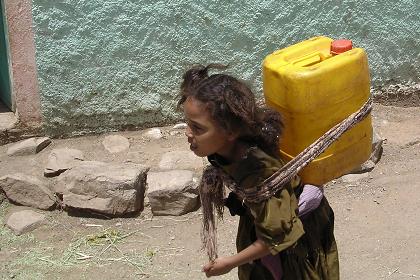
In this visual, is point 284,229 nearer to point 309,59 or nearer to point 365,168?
point 309,59

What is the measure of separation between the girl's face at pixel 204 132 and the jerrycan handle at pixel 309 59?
1.19 ft

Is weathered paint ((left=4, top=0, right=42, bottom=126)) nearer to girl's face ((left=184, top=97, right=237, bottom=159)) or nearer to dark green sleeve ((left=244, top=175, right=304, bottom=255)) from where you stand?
girl's face ((left=184, top=97, right=237, bottom=159))

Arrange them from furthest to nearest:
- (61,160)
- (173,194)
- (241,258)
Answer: (61,160), (173,194), (241,258)

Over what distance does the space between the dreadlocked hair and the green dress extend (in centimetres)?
5

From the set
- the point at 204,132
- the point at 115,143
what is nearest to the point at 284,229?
the point at 204,132

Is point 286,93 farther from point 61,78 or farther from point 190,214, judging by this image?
point 61,78

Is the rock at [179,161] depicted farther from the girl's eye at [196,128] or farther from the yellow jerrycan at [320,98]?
the girl's eye at [196,128]

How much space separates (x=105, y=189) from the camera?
4.47 m

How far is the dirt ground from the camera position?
401cm

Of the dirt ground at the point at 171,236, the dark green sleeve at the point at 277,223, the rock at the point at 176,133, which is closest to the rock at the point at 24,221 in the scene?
the dirt ground at the point at 171,236

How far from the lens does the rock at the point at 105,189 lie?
14.6 feet

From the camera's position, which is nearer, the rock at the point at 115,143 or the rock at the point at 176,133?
the rock at the point at 115,143

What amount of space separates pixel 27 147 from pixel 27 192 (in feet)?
1.46

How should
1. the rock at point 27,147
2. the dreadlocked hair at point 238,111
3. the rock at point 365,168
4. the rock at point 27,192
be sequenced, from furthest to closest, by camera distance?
the rock at point 27,147 < the rock at point 365,168 < the rock at point 27,192 < the dreadlocked hair at point 238,111
